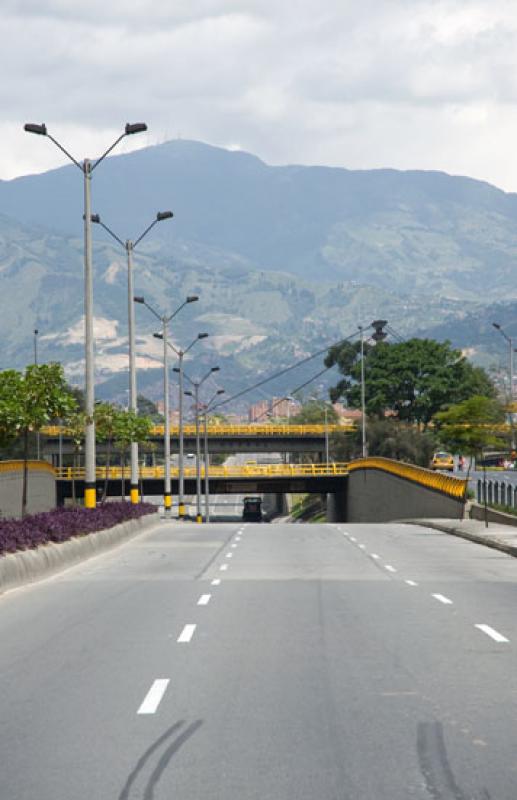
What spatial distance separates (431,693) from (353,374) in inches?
5688

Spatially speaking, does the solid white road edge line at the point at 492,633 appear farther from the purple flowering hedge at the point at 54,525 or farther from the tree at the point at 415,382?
the tree at the point at 415,382

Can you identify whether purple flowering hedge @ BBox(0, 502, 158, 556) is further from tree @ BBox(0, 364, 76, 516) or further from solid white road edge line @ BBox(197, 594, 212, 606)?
solid white road edge line @ BBox(197, 594, 212, 606)

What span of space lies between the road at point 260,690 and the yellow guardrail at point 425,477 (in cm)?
3592

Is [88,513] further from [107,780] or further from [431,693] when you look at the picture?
[107,780]

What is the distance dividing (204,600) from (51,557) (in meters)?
7.78

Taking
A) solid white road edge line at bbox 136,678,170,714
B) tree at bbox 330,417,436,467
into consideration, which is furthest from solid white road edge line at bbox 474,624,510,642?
tree at bbox 330,417,436,467

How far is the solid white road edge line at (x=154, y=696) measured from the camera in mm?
11422

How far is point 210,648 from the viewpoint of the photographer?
50.4 ft

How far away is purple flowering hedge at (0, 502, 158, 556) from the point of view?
86.7 feet

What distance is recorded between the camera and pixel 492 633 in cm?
1677

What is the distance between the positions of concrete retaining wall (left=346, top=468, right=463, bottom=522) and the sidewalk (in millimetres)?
6414

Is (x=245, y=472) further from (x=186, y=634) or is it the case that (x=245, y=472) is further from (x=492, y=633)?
(x=492, y=633)

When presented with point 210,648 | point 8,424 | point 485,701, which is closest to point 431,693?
point 485,701

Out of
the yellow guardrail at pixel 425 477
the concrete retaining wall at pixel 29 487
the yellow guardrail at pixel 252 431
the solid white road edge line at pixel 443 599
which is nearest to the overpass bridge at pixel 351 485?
the yellow guardrail at pixel 425 477
